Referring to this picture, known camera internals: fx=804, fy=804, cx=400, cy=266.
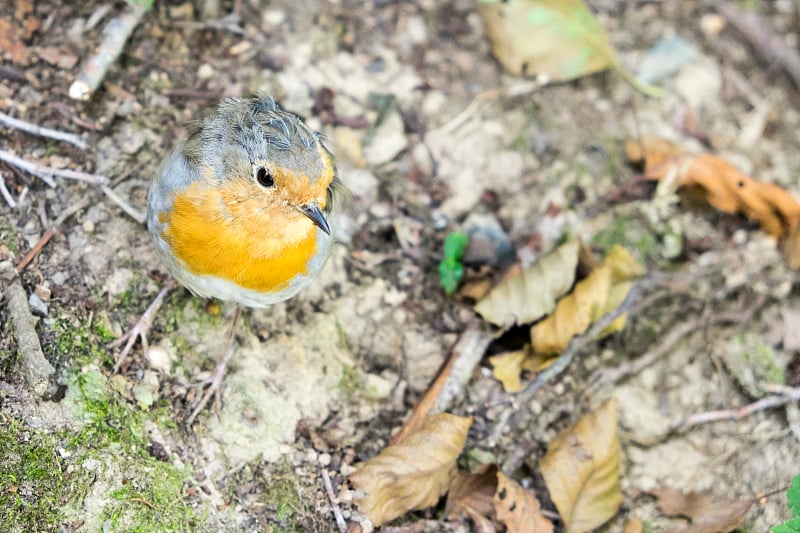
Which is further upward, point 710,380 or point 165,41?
point 165,41

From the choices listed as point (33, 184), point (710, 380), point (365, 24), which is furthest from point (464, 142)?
point (33, 184)

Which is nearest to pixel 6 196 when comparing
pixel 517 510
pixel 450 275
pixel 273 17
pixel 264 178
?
pixel 264 178

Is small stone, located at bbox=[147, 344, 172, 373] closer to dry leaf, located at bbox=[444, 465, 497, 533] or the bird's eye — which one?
the bird's eye

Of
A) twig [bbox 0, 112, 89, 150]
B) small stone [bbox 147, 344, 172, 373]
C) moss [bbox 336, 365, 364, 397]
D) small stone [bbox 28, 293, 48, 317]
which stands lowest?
moss [bbox 336, 365, 364, 397]

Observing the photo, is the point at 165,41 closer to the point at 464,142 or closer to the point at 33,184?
the point at 33,184

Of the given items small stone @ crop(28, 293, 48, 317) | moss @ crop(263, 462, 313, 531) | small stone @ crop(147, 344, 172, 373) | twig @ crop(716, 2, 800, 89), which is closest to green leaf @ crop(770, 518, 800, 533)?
moss @ crop(263, 462, 313, 531)

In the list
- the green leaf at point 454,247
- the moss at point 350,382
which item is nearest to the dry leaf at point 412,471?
the moss at point 350,382
